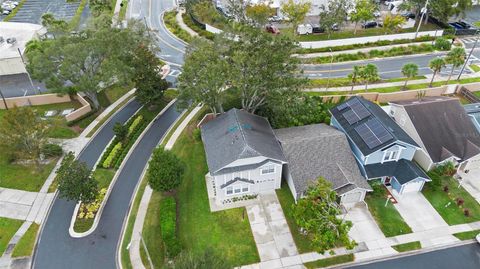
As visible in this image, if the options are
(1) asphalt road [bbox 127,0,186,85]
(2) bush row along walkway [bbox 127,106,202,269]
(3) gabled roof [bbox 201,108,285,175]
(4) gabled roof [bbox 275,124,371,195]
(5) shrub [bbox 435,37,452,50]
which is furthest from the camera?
(5) shrub [bbox 435,37,452,50]

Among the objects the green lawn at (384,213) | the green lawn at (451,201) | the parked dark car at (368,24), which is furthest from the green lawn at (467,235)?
the parked dark car at (368,24)

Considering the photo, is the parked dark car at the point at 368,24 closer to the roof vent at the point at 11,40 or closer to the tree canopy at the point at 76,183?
the tree canopy at the point at 76,183

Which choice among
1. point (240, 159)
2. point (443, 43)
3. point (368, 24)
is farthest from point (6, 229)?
point (443, 43)

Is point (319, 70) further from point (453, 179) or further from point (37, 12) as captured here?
point (37, 12)

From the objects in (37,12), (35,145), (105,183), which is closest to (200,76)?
(105,183)

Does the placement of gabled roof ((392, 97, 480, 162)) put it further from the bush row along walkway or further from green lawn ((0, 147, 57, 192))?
green lawn ((0, 147, 57, 192))

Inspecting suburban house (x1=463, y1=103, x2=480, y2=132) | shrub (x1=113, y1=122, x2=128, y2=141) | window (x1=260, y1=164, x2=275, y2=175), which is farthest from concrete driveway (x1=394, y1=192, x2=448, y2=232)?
shrub (x1=113, y1=122, x2=128, y2=141)
